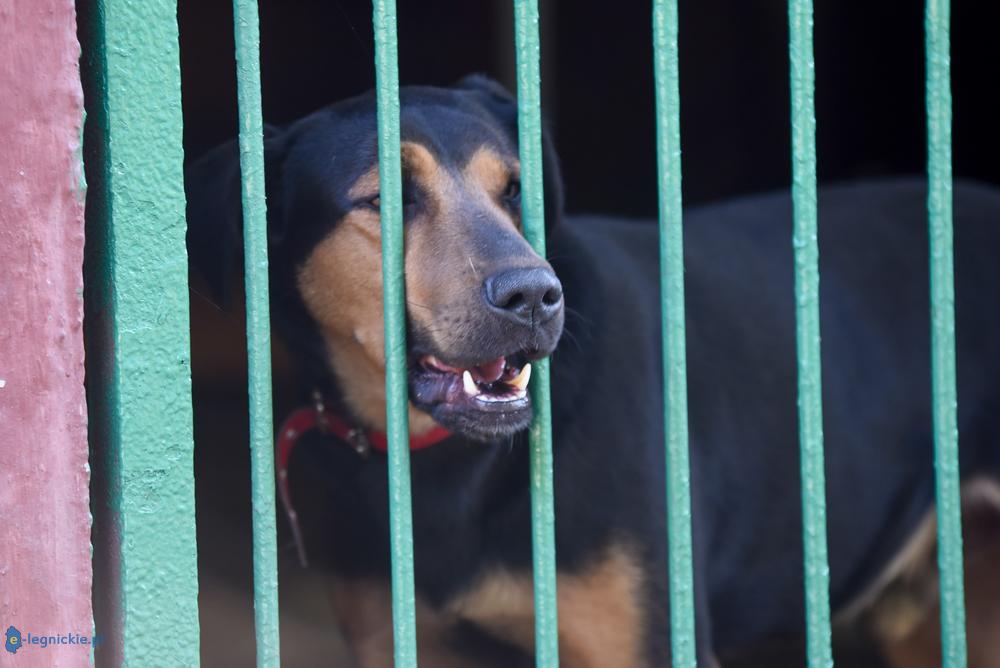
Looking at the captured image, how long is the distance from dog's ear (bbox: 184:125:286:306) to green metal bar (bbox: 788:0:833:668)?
1027mm

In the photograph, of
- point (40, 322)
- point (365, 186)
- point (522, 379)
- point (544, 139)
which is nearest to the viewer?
point (40, 322)

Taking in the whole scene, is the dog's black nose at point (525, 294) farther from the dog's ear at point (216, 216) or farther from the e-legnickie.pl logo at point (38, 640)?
the e-legnickie.pl logo at point (38, 640)

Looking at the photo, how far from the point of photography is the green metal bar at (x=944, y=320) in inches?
80.4

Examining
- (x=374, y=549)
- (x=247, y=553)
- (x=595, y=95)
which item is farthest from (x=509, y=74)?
(x=374, y=549)

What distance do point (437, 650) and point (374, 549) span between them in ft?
0.91

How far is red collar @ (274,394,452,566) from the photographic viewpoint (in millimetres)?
2568

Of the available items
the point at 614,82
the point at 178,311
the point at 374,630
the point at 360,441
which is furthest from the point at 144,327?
the point at 614,82

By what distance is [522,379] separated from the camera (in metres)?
2.18

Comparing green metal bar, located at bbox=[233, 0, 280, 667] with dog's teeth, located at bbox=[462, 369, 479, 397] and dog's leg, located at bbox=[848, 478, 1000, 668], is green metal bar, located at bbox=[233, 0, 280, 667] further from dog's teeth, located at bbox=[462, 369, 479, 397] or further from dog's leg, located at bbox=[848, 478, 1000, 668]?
dog's leg, located at bbox=[848, 478, 1000, 668]

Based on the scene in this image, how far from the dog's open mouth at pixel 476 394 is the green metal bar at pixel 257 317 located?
440 mm

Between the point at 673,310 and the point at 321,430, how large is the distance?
3.54 ft

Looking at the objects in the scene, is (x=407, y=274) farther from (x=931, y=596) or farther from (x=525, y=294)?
(x=931, y=596)

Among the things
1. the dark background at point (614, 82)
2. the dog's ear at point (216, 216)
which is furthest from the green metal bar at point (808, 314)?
the dark background at point (614, 82)

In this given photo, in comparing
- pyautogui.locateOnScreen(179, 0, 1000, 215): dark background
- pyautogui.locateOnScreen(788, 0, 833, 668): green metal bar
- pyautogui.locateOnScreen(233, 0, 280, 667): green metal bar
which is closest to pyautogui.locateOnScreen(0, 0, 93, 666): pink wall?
pyautogui.locateOnScreen(233, 0, 280, 667): green metal bar
